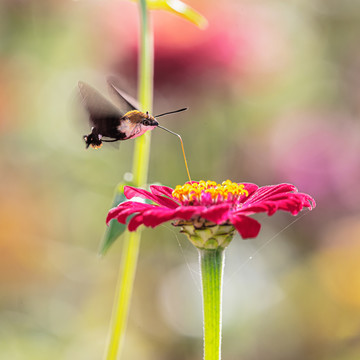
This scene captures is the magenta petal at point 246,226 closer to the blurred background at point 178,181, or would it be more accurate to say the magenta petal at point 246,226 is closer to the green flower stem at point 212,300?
the green flower stem at point 212,300

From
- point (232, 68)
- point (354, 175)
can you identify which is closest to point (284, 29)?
point (232, 68)

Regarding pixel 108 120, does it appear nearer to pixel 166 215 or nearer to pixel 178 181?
pixel 166 215

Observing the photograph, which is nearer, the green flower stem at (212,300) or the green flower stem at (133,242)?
the green flower stem at (212,300)

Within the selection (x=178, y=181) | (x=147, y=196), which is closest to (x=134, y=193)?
(x=147, y=196)

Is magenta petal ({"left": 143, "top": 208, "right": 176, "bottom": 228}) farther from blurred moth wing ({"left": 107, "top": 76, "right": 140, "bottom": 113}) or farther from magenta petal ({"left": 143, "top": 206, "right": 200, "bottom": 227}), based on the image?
blurred moth wing ({"left": 107, "top": 76, "right": 140, "bottom": 113})

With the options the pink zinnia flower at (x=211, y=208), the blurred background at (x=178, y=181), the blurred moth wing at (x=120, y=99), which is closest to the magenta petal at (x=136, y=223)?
the pink zinnia flower at (x=211, y=208)

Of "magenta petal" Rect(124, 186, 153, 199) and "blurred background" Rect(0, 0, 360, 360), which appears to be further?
"blurred background" Rect(0, 0, 360, 360)

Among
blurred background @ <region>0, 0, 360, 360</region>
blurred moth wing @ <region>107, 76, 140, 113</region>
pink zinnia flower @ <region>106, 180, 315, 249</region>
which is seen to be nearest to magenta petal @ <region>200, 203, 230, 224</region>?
pink zinnia flower @ <region>106, 180, 315, 249</region>
